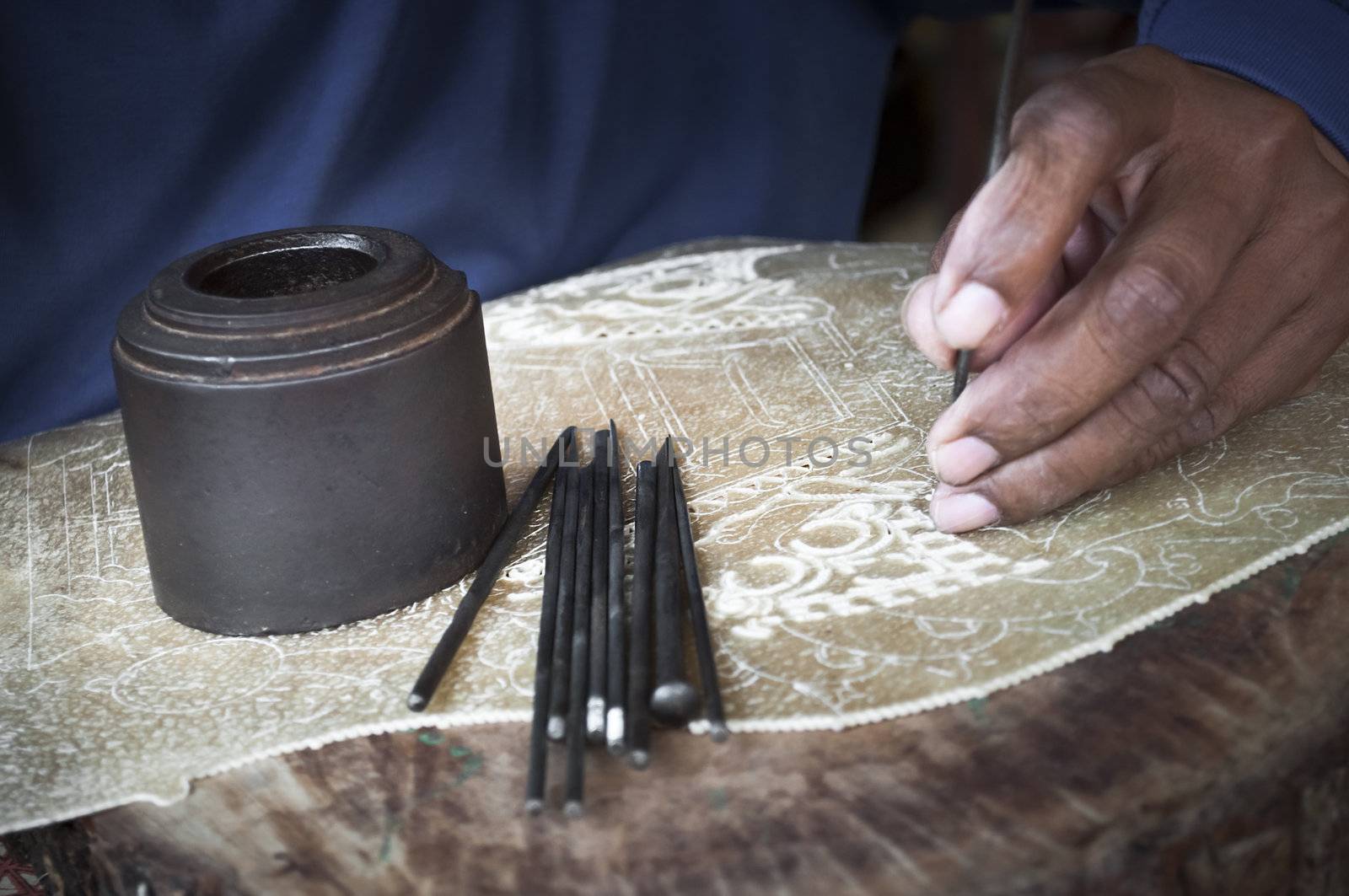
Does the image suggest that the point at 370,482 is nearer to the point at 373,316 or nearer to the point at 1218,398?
the point at 373,316

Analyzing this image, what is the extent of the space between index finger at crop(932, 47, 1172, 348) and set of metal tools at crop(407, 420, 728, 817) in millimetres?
287

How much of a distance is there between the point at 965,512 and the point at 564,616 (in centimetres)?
34

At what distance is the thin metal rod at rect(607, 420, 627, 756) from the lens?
2.39ft

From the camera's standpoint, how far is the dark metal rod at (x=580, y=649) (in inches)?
27.1

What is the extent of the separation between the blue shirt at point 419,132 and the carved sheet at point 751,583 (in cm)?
32

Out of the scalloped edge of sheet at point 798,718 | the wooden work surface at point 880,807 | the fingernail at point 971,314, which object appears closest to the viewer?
the wooden work surface at point 880,807

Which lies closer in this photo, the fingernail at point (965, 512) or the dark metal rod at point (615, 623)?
the dark metal rod at point (615, 623)

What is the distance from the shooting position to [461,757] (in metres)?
0.76

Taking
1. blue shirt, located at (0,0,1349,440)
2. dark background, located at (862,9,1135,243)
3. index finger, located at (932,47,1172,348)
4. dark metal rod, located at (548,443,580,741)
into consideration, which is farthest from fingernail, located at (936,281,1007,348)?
dark background, located at (862,9,1135,243)

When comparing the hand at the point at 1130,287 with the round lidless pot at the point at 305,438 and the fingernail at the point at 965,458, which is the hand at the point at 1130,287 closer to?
the fingernail at the point at 965,458

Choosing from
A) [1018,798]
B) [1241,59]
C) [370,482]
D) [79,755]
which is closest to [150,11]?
[370,482]

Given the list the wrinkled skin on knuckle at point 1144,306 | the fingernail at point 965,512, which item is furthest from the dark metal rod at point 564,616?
the wrinkled skin on knuckle at point 1144,306

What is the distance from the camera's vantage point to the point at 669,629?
2.62ft

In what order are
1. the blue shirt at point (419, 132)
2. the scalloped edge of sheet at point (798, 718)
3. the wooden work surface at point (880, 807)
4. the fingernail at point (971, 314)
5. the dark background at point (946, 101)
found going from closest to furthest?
the wooden work surface at point (880, 807) → the scalloped edge of sheet at point (798, 718) → the fingernail at point (971, 314) → the blue shirt at point (419, 132) → the dark background at point (946, 101)
